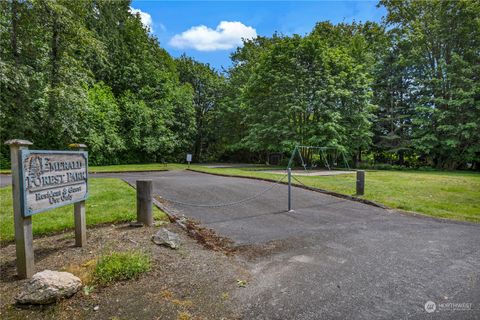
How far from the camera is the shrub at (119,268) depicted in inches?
117

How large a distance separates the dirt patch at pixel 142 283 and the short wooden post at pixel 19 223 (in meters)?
0.17

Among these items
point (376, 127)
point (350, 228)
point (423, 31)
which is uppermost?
point (423, 31)

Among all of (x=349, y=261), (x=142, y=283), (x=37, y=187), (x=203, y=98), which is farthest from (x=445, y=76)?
(x=37, y=187)

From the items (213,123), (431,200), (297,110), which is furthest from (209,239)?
(213,123)

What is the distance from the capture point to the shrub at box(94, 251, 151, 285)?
2975 mm

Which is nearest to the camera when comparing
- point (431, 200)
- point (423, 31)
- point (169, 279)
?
point (169, 279)

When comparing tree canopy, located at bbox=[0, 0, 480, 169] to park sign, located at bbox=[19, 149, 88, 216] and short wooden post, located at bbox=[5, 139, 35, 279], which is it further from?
short wooden post, located at bbox=[5, 139, 35, 279]

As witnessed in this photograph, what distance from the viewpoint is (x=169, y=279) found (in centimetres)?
307

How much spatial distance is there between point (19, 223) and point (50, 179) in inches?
24.8

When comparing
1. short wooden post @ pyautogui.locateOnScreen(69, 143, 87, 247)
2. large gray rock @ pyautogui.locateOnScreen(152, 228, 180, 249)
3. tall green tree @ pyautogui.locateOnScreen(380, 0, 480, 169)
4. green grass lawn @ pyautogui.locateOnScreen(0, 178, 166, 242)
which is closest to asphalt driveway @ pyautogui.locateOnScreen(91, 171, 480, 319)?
large gray rock @ pyautogui.locateOnScreen(152, 228, 180, 249)

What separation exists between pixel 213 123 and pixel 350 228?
28126mm

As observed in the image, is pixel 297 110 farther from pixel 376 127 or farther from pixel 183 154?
pixel 183 154

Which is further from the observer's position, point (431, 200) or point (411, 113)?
point (411, 113)

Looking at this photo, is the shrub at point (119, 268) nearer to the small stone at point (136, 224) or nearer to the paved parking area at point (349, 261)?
the paved parking area at point (349, 261)
